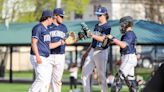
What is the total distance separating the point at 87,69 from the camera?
11953 mm

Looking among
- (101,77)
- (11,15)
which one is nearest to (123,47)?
(101,77)

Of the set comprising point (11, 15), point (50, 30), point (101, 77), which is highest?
point (11, 15)

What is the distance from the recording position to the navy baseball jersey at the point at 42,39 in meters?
11.2

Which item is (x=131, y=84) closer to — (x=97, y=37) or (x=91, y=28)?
(x=97, y=37)

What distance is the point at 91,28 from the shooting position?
74.3 feet

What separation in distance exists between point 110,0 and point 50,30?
57.0 m

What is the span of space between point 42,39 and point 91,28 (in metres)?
11.4

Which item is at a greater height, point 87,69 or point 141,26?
point 141,26

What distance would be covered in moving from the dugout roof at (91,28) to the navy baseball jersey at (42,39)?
381 inches

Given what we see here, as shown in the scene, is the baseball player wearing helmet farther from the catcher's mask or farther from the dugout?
the dugout

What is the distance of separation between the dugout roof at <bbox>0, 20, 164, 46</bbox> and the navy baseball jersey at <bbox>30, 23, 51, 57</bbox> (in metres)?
9.69

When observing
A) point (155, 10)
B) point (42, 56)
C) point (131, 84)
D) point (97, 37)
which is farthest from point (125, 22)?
point (155, 10)

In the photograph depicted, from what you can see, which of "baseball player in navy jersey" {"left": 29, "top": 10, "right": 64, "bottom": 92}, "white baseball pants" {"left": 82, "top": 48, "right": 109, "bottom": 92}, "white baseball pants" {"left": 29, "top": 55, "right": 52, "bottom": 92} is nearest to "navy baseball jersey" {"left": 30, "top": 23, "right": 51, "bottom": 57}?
"baseball player in navy jersey" {"left": 29, "top": 10, "right": 64, "bottom": 92}

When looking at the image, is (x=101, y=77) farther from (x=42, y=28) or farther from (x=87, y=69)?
(x=42, y=28)
